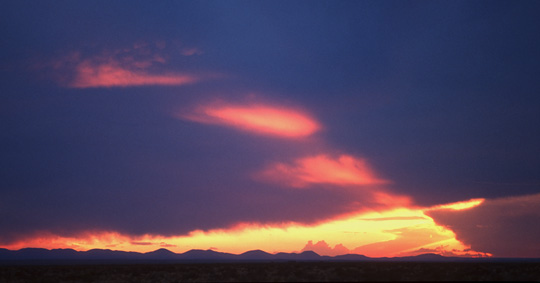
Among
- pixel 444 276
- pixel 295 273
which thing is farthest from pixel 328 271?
pixel 444 276

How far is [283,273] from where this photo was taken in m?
54.6

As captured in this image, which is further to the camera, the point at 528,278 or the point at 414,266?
the point at 414,266

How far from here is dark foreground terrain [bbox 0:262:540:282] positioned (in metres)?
50.5

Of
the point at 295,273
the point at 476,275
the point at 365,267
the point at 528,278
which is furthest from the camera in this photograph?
the point at 365,267

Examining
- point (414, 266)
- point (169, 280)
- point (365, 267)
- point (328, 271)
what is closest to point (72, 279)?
point (169, 280)

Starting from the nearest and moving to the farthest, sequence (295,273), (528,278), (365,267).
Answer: (528,278)
(295,273)
(365,267)

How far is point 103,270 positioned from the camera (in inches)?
2405

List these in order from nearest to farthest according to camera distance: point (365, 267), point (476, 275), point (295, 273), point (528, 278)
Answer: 1. point (528, 278)
2. point (476, 275)
3. point (295, 273)
4. point (365, 267)

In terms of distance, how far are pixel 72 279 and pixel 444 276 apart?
46.1 metres

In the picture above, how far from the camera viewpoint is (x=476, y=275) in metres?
49.9

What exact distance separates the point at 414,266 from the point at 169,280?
3166cm

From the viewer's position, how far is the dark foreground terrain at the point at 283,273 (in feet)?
166

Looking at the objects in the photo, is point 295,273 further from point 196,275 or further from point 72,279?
point 72,279

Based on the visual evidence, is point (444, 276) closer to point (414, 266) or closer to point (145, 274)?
point (414, 266)
